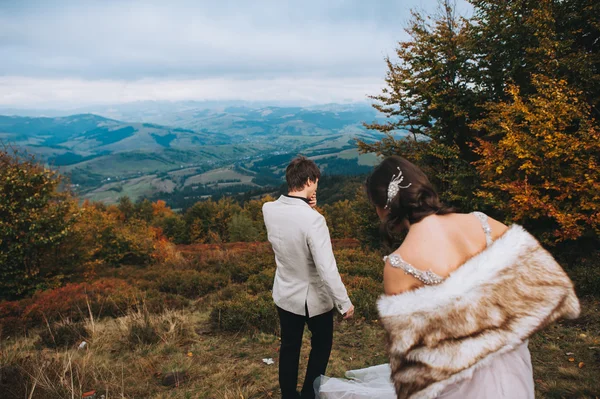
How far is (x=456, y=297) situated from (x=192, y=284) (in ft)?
28.7

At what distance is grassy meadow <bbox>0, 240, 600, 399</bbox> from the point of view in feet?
12.6

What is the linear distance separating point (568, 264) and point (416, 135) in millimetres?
9254

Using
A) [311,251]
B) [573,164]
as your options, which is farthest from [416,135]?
[311,251]

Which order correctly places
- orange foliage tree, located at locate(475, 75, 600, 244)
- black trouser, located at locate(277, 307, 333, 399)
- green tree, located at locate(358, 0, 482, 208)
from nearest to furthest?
black trouser, located at locate(277, 307, 333, 399) < orange foliage tree, located at locate(475, 75, 600, 244) < green tree, located at locate(358, 0, 482, 208)

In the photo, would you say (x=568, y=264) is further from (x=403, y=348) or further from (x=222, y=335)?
(x=403, y=348)

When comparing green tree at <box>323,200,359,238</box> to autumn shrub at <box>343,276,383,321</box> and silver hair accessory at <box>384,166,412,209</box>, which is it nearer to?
autumn shrub at <box>343,276,383,321</box>

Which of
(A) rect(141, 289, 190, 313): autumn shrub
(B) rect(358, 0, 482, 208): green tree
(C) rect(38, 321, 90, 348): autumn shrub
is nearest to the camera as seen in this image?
(C) rect(38, 321, 90, 348): autumn shrub

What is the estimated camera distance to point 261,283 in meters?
8.53

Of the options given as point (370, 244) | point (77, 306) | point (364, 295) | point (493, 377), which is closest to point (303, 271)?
point (493, 377)

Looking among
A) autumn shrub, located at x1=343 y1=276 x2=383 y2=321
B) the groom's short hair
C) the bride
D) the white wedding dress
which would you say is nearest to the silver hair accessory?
the bride

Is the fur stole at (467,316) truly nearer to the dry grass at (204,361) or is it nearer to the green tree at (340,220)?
the dry grass at (204,361)

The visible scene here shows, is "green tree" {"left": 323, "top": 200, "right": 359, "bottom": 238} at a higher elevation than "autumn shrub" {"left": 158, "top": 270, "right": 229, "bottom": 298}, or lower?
lower

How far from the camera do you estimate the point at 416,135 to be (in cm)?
1708

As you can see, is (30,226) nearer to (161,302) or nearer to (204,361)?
(161,302)
